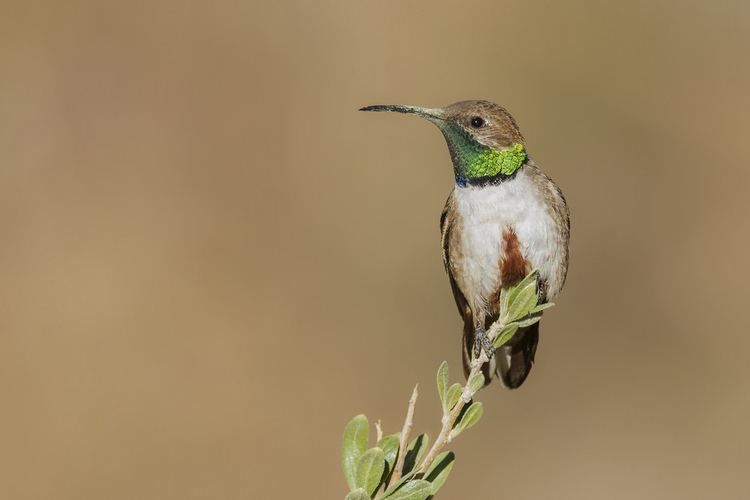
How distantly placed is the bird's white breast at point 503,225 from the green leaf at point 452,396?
1.86 metres

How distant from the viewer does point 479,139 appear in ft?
A: 12.0

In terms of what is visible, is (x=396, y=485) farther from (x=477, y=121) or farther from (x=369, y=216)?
(x=369, y=216)

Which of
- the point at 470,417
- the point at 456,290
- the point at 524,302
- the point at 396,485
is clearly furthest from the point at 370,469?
the point at 456,290

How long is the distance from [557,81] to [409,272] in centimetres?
261

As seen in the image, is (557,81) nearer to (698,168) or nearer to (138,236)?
(698,168)

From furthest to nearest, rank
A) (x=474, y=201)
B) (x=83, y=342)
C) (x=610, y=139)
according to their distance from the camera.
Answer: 1. (x=610, y=139)
2. (x=83, y=342)
3. (x=474, y=201)

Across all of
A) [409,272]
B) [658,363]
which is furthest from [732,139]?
[409,272]

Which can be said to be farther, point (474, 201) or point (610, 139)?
point (610, 139)

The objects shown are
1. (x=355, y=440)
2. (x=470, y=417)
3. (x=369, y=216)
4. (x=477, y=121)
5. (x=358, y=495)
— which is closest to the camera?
(x=358, y=495)

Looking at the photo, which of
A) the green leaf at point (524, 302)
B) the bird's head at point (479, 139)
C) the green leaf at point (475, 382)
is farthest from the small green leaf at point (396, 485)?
the bird's head at point (479, 139)

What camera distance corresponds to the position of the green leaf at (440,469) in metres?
1.65

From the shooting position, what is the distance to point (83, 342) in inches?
364

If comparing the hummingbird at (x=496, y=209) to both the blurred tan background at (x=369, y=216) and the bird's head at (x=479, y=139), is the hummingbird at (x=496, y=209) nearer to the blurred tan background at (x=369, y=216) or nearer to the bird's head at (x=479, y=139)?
the bird's head at (x=479, y=139)

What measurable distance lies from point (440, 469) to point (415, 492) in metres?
0.18
